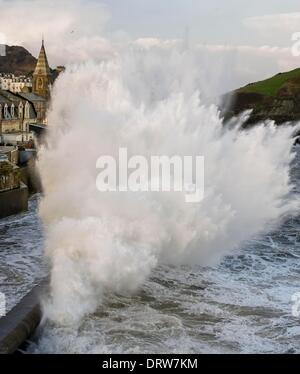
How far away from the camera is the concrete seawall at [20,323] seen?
890cm

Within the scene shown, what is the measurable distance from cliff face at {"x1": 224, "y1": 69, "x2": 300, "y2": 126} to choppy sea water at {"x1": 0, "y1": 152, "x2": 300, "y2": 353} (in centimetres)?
8658

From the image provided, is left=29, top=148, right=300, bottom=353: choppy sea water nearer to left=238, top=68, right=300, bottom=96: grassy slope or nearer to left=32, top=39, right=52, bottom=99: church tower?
left=32, top=39, right=52, bottom=99: church tower

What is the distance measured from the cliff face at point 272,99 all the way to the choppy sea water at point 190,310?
86582 millimetres

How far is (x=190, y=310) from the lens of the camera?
11.1m

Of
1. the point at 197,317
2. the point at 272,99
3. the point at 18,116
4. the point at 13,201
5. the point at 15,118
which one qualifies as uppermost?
the point at 272,99

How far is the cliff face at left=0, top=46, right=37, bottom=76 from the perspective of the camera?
15988 centimetres

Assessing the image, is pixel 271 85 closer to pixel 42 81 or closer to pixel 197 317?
pixel 42 81

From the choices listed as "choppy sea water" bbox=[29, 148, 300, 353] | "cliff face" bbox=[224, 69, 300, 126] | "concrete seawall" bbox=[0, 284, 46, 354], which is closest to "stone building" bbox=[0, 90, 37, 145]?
"choppy sea water" bbox=[29, 148, 300, 353]

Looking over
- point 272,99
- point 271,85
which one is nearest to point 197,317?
point 272,99

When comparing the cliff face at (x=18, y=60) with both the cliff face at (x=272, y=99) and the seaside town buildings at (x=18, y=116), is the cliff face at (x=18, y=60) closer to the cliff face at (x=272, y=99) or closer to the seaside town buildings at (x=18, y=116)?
the cliff face at (x=272, y=99)

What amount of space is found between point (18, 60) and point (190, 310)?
163 m

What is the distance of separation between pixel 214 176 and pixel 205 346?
11311mm
